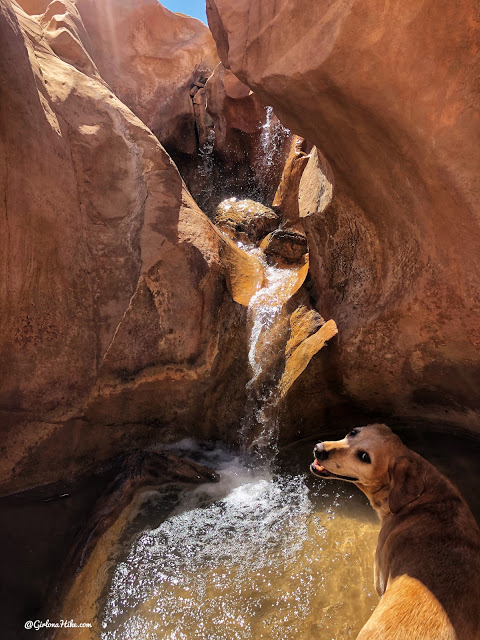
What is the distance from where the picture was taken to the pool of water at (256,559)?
2730mm

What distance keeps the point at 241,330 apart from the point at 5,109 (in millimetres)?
3172

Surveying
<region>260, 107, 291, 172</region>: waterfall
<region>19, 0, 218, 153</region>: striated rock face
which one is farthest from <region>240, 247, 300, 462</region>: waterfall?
<region>19, 0, 218, 153</region>: striated rock face

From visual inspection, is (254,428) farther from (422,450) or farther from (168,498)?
(422,450)

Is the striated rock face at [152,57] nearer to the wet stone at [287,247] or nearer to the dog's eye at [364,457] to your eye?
the wet stone at [287,247]

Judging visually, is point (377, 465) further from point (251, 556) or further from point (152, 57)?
point (152, 57)

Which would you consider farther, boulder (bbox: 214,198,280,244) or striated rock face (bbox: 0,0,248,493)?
boulder (bbox: 214,198,280,244)

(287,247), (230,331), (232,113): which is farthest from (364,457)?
(232,113)

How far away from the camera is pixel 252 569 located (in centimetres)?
315

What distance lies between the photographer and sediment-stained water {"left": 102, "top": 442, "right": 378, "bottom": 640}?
2.72 metres

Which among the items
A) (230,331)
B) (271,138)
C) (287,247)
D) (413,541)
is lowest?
(413,541)

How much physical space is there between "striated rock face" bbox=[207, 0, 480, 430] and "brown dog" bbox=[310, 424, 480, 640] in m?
1.24

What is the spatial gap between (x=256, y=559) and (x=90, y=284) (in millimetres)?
2990

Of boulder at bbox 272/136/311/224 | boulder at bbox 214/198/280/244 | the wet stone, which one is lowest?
the wet stone

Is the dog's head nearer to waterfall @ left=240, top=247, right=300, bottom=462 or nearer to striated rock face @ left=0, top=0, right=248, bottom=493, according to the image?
waterfall @ left=240, top=247, right=300, bottom=462
